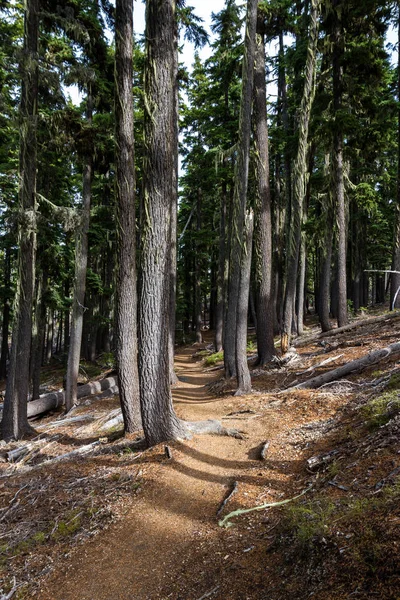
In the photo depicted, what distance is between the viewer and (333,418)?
643 centimetres

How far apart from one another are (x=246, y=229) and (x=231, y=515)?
785cm

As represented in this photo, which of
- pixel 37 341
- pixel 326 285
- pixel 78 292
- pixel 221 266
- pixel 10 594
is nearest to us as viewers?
pixel 10 594

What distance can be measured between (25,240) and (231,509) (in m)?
8.28

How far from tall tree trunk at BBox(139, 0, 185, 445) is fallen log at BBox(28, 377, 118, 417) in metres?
9.31

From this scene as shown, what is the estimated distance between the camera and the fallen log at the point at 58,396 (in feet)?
45.0

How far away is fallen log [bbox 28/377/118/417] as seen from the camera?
1373cm

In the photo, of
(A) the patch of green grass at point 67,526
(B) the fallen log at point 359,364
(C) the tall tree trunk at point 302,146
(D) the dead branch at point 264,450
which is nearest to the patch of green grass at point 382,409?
(D) the dead branch at point 264,450

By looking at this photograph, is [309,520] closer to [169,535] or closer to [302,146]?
[169,535]

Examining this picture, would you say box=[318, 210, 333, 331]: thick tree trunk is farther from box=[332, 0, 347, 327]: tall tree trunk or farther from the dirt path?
the dirt path

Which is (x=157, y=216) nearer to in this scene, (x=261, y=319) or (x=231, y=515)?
(x=231, y=515)

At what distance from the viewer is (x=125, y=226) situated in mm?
7637

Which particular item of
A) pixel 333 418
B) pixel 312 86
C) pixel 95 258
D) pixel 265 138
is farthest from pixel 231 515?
pixel 95 258

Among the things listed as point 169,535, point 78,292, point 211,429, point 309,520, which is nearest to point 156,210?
point 211,429

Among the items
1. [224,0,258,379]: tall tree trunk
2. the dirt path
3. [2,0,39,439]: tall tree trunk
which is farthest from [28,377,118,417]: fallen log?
the dirt path
